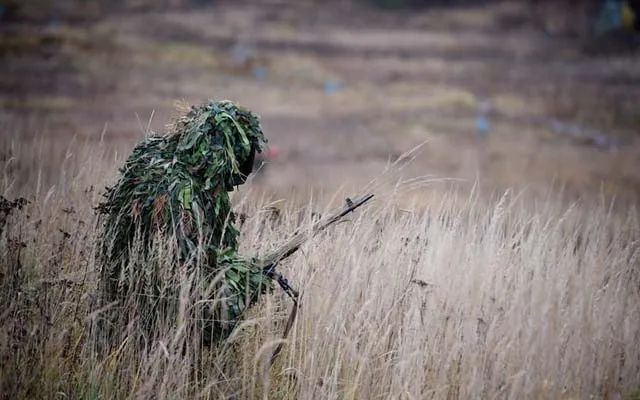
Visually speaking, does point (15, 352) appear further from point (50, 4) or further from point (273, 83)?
point (50, 4)

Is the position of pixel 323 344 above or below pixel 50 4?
below

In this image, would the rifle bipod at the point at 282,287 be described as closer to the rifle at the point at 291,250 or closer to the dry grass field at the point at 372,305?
the rifle at the point at 291,250

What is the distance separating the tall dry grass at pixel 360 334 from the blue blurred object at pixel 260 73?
29.0 metres

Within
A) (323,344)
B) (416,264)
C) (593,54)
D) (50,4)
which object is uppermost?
(50,4)

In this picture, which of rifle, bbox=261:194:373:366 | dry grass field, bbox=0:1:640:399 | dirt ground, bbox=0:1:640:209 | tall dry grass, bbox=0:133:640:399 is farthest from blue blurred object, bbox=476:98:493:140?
rifle, bbox=261:194:373:366

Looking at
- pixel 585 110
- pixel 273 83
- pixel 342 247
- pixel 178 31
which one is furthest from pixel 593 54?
pixel 342 247

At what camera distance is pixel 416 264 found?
4656mm

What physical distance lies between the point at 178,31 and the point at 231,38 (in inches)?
109

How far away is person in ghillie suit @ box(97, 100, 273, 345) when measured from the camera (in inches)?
152

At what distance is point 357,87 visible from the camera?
32.9 m

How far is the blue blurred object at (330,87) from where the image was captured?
105 ft

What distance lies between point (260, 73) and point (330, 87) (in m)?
3.42

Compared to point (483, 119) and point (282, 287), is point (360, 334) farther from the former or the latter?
point (483, 119)

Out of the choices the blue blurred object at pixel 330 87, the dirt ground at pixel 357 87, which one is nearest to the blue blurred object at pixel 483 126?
the dirt ground at pixel 357 87
